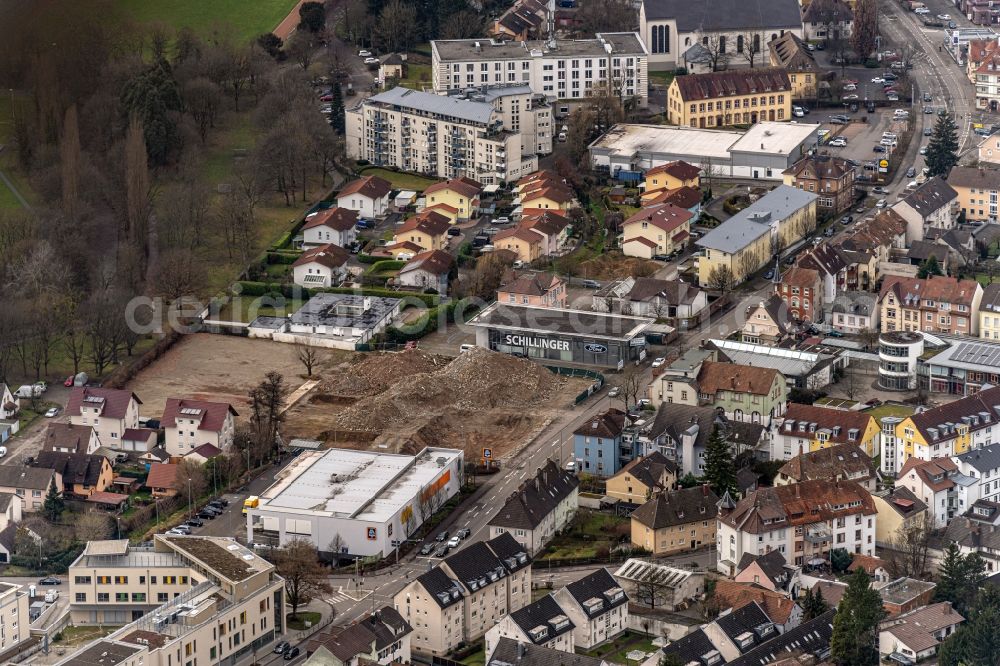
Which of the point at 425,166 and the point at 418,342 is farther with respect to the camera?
the point at 425,166

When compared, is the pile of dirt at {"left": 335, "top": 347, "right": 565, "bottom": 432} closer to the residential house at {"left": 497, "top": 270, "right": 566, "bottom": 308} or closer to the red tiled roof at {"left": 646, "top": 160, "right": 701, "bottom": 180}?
the residential house at {"left": 497, "top": 270, "right": 566, "bottom": 308}

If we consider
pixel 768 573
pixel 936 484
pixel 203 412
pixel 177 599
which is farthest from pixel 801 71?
pixel 177 599

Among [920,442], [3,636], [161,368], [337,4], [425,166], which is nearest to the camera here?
[3,636]

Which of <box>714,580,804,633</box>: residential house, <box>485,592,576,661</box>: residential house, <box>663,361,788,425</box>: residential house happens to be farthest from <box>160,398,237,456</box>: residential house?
<box>714,580,804,633</box>: residential house

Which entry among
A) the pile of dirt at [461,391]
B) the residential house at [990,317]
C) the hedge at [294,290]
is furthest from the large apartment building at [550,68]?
the residential house at [990,317]

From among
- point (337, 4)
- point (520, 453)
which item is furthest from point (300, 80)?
point (520, 453)

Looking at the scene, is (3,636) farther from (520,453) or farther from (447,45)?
(447,45)
